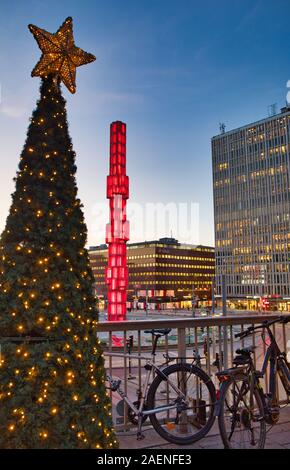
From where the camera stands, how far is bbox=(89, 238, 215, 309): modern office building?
445 ft

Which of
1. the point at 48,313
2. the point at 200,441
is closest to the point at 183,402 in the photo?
the point at 200,441

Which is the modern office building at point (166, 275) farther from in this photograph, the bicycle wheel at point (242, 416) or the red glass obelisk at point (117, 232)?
the bicycle wheel at point (242, 416)

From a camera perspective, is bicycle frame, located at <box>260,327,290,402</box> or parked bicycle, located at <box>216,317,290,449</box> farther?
bicycle frame, located at <box>260,327,290,402</box>

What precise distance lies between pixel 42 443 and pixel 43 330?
83cm

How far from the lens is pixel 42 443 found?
2.91 m

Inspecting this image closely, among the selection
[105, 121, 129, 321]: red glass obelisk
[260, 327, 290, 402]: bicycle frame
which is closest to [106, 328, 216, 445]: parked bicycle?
[260, 327, 290, 402]: bicycle frame

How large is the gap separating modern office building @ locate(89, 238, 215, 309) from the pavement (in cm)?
12309

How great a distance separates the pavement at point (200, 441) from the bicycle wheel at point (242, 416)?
22cm

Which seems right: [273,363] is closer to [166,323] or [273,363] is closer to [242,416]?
[242,416]

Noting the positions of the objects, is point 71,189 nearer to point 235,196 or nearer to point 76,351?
point 76,351

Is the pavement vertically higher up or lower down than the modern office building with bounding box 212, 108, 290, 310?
lower down

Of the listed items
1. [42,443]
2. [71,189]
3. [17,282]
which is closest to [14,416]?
[42,443]

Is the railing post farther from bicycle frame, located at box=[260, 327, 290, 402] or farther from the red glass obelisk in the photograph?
the red glass obelisk
